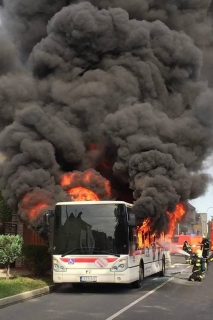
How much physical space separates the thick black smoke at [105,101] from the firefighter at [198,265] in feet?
5.51

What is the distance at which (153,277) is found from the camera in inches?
729

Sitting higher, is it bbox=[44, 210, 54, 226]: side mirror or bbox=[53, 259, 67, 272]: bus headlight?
bbox=[44, 210, 54, 226]: side mirror

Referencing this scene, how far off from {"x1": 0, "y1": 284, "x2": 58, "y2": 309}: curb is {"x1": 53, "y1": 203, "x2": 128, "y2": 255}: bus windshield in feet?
3.50

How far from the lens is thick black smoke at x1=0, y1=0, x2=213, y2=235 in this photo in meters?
17.4

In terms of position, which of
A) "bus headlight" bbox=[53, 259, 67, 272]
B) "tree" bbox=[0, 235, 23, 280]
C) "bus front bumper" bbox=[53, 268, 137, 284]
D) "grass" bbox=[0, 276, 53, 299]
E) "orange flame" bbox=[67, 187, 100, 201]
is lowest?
"grass" bbox=[0, 276, 53, 299]

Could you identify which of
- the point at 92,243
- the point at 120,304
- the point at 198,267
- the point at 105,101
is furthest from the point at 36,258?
the point at 105,101

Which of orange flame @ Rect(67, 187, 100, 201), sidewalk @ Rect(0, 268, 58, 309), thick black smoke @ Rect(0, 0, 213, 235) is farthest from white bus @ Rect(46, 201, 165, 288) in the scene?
orange flame @ Rect(67, 187, 100, 201)

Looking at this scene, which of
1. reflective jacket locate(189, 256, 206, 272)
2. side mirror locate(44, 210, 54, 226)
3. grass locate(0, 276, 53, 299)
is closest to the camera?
grass locate(0, 276, 53, 299)

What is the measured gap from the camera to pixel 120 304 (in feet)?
34.2

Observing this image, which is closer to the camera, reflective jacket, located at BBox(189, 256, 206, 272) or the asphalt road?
the asphalt road

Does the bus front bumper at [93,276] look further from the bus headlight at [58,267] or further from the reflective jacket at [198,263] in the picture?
the reflective jacket at [198,263]

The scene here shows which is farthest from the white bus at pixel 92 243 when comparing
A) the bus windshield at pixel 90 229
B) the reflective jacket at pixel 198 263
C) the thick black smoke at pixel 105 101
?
the thick black smoke at pixel 105 101

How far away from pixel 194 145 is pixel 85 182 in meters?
4.85

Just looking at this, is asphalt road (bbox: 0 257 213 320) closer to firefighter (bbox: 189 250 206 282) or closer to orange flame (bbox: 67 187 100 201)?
firefighter (bbox: 189 250 206 282)
